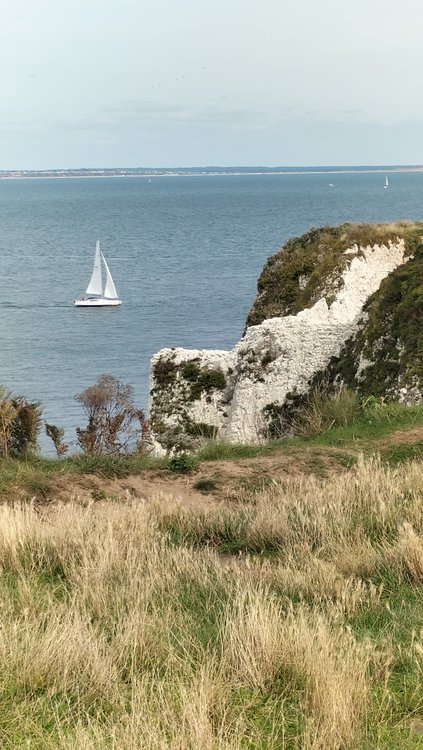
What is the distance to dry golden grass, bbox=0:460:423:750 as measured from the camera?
15.4ft

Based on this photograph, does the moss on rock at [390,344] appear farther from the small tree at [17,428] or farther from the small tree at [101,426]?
the small tree at [17,428]

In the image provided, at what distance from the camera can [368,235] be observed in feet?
94.7

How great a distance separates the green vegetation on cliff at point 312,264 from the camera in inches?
1101

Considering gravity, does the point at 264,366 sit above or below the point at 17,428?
below

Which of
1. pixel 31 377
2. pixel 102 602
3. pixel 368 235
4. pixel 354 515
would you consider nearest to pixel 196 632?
pixel 102 602

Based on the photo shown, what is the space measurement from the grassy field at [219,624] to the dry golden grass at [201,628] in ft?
0.05

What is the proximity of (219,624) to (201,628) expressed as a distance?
0.13 meters

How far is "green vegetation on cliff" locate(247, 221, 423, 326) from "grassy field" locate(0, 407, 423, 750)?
59.1 feet

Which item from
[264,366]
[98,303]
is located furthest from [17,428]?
[98,303]

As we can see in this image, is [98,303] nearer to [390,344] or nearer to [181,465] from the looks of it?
[390,344]

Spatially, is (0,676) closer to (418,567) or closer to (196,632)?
(196,632)

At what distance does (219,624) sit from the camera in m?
6.12

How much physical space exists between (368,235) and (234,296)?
39.3 m

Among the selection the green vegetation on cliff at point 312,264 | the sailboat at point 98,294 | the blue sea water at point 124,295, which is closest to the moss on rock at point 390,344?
the green vegetation on cliff at point 312,264
